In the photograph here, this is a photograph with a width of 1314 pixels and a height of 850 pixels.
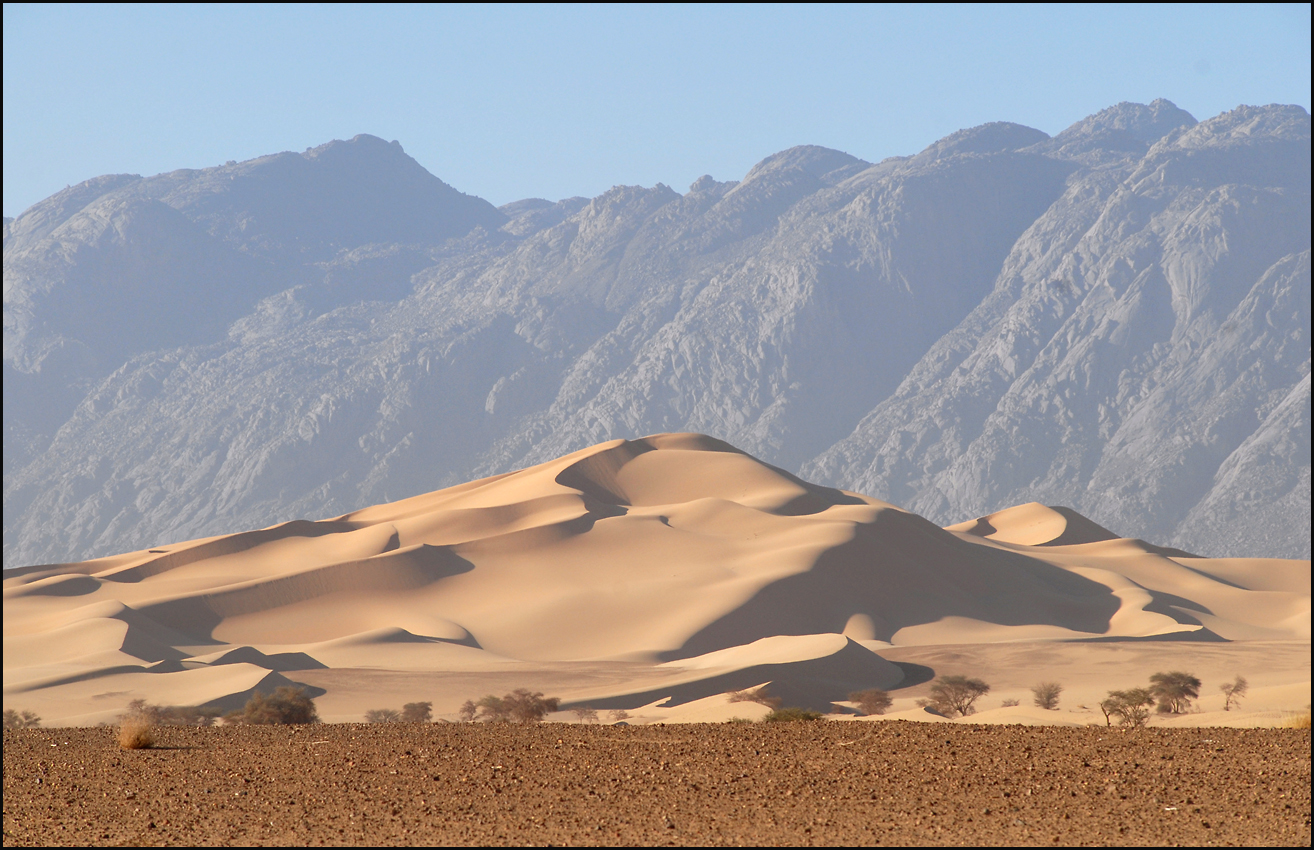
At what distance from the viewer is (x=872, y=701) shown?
1107 inches

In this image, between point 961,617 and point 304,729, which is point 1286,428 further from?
point 304,729

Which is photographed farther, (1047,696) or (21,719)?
(1047,696)

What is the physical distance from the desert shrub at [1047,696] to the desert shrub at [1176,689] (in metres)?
2.12

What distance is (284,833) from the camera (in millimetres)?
9688

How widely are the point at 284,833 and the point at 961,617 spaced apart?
1466 inches

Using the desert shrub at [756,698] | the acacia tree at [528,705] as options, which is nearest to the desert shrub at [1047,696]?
the desert shrub at [756,698]

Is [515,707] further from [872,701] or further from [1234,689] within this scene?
[1234,689]

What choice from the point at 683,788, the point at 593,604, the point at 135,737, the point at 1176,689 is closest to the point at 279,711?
the point at 135,737

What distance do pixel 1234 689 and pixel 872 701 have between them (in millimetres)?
9065

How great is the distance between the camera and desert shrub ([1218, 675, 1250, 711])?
2810 cm

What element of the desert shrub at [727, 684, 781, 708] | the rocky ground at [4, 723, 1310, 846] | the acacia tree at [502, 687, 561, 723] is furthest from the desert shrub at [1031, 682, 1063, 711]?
the rocky ground at [4, 723, 1310, 846]

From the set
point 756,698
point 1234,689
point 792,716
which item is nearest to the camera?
point 792,716

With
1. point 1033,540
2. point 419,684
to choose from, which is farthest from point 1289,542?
point 419,684

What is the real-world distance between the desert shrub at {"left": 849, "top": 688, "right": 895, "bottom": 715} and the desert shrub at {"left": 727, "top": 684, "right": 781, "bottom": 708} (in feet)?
6.11
